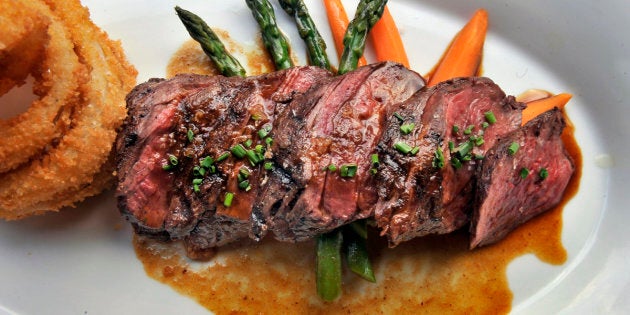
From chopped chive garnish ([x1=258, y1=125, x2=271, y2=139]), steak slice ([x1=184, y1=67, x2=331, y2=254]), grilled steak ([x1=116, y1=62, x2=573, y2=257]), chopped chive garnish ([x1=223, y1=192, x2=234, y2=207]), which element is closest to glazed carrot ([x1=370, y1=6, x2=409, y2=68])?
grilled steak ([x1=116, y1=62, x2=573, y2=257])

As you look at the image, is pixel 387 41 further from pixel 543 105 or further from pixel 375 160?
pixel 375 160

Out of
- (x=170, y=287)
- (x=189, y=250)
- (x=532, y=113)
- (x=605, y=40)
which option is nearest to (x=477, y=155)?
(x=532, y=113)

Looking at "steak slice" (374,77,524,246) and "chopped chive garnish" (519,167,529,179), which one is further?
"chopped chive garnish" (519,167,529,179)

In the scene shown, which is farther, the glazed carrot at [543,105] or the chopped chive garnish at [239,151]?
the glazed carrot at [543,105]

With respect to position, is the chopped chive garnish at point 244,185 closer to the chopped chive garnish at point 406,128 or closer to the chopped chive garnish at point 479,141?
the chopped chive garnish at point 406,128

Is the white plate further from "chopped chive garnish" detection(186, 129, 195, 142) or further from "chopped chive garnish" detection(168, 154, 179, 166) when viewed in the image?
"chopped chive garnish" detection(186, 129, 195, 142)

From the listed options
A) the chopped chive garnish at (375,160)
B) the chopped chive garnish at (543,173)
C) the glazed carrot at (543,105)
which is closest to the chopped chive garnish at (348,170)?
the chopped chive garnish at (375,160)

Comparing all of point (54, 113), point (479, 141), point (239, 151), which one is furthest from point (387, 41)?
point (54, 113)
